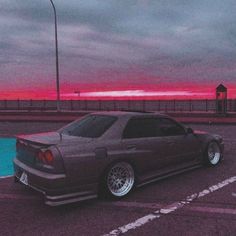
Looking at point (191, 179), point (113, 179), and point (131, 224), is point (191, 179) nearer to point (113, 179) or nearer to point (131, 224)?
point (113, 179)

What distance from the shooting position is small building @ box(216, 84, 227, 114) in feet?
96.2

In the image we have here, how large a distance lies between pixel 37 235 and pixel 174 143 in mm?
3621

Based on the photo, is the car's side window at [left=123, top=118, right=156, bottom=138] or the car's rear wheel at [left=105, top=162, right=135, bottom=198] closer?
the car's rear wheel at [left=105, top=162, right=135, bottom=198]

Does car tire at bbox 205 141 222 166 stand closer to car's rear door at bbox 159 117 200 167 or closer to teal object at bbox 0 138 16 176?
car's rear door at bbox 159 117 200 167

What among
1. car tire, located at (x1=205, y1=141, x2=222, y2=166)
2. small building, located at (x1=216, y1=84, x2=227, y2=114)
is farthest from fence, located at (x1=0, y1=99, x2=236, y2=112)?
car tire, located at (x1=205, y1=141, x2=222, y2=166)

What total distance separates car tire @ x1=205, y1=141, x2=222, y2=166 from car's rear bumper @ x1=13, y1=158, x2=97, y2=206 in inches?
143

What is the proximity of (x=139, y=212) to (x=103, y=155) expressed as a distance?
108 centimetres

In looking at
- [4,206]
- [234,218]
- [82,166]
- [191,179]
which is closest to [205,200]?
[234,218]

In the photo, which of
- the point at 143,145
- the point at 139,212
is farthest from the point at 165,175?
the point at 139,212

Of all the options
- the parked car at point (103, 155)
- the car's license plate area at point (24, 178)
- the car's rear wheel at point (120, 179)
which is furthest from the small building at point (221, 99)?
the car's license plate area at point (24, 178)

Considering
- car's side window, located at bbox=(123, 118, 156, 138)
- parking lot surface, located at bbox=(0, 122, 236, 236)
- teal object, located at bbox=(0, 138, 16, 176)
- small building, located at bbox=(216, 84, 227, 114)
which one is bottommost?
parking lot surface, located at bbox=(0, 122, 236, 236)

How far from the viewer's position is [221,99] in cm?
2992

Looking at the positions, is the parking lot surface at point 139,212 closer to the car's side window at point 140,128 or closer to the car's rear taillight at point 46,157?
the car's rear taillight at point 46,157

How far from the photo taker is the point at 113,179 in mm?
6375
